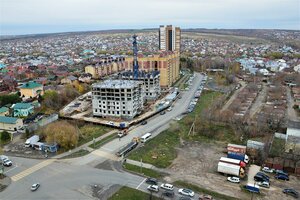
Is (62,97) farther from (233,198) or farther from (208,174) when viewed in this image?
(233,198)

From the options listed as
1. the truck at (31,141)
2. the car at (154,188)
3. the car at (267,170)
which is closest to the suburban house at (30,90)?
the truck at (31,141)

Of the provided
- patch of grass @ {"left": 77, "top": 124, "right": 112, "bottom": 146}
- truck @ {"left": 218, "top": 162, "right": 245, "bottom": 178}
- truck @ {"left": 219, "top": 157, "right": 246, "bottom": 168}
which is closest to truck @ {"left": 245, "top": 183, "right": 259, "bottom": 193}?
truck @ {"left": 218, "top": 162, "right": 245, "bottom": 178}

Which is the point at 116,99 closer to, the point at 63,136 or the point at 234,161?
the point at 63,136

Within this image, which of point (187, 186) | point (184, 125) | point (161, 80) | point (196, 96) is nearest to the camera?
point (187, 186)

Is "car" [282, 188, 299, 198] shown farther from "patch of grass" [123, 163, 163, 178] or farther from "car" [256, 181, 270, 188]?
"patch of grass" [123, 163, 163, 178]

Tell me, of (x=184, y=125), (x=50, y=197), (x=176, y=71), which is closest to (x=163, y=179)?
(x=50, y=197)

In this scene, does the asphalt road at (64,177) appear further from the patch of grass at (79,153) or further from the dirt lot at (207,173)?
the dirt lot at (207,173)
